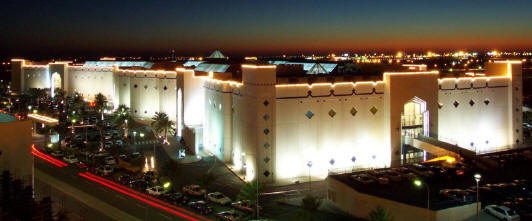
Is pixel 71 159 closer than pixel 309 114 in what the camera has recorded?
No

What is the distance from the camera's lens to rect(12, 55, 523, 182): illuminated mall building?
31.4 meters

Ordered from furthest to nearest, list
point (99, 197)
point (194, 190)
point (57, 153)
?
point (57, 153) < point (194, 190) < point (99, 197)

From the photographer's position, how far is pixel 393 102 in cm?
3388

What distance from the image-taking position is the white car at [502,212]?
21098 millimetres

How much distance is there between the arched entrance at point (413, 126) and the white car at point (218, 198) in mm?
13947

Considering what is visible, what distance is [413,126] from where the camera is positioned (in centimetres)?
3506

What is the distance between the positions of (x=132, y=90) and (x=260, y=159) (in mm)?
33754

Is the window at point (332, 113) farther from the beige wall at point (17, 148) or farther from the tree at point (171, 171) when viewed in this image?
the beige wall at point (17, 148)

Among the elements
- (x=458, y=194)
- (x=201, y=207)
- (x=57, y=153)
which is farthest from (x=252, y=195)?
(x=57, y=153)

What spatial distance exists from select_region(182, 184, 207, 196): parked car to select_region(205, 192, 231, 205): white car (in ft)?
2.58

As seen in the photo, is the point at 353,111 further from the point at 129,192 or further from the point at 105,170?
the point at 105,170

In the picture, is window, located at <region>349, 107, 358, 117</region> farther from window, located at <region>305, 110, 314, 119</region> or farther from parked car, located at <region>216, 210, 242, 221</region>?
parked car, located at <region>216, 210, 242, 221</region>

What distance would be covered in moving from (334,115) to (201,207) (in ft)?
37.7

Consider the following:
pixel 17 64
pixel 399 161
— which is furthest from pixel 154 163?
pixel 17 64
